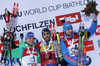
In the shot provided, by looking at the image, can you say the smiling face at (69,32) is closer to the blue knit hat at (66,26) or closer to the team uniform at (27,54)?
the blue knit hat at (66,26)

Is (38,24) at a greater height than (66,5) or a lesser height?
lesser

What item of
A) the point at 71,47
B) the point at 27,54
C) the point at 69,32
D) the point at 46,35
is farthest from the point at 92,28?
the point at 27,54

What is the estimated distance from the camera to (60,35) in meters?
3.65

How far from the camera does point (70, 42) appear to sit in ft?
11.6

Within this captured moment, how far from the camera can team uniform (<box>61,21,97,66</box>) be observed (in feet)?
11.3

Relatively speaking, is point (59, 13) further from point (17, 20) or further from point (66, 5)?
point (17, 20)

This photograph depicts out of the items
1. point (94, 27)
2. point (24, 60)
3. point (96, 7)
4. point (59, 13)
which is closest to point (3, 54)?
point (24, 60)

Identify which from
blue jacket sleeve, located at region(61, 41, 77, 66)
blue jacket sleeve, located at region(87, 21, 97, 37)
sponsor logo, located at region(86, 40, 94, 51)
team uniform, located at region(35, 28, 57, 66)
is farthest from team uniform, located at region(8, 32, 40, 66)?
blue jacket sleeve, located at region(87, 21, 97, 37)

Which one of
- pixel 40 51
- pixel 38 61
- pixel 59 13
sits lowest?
pixel 38 61

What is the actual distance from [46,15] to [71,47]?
3.23ft

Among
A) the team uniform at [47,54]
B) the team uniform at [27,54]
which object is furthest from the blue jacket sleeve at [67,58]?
the team uniform at [27,54]

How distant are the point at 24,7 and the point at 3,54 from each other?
125 centimetres

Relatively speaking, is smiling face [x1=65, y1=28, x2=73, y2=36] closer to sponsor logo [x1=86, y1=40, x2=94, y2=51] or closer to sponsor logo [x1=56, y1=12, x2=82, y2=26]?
sponsor logo [x1=56, y1=12, x2=82, y2=26]

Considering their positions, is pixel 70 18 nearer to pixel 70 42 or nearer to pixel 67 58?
pixel 70 42
